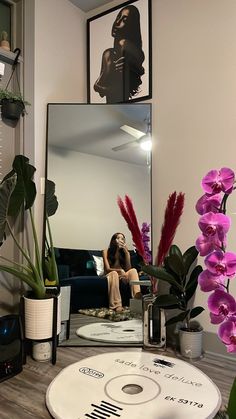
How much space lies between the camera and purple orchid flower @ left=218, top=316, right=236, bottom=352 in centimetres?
60

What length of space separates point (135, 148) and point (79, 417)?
1.41 metres

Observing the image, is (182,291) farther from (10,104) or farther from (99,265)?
(10,104)

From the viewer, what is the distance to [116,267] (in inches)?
77.4

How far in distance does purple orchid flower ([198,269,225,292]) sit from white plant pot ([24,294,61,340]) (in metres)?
1.10

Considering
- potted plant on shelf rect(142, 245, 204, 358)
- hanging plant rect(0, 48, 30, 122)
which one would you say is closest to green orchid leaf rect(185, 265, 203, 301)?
potted plant on shelf rect(142, 245, 204, 358)

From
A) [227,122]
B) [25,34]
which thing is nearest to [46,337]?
[227,122]

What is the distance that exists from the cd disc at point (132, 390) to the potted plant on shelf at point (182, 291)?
0.13 m

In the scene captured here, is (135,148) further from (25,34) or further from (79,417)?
(79,417)

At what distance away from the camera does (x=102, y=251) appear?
1.99 m

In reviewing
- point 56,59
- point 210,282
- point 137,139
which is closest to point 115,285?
point 137,139

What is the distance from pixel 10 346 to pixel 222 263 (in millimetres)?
1161

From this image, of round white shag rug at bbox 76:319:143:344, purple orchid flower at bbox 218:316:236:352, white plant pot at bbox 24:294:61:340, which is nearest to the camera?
purple orchid flower at bbox 218:316:236:352

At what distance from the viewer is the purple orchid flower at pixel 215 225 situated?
0.66 meters

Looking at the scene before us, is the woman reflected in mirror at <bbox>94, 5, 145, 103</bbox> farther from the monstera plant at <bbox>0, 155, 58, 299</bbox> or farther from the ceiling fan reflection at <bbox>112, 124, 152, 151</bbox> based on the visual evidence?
the monstera plant at <bbox>0, 155, 58, 299</bbox>
